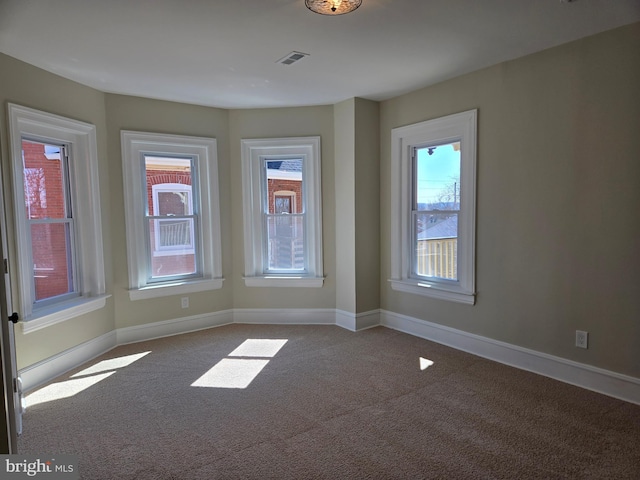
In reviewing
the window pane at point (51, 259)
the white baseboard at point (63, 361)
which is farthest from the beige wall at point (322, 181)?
the window pane at point (51, 259)

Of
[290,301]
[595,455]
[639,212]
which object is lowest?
[595,455]

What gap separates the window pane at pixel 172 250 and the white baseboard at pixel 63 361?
0.81m

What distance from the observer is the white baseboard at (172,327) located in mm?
4199

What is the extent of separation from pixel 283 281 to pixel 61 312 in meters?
2.20

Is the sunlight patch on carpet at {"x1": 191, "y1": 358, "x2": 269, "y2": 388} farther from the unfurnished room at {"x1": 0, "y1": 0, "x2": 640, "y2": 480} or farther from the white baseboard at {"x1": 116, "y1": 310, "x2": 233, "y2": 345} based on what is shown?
the white baseboard at {"x1": 116, "y1": 310, "x2": 233, "y2": 345}

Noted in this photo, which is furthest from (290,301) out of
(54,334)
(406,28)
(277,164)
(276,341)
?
(406,28)

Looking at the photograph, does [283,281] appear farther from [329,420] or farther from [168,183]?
[329,420]

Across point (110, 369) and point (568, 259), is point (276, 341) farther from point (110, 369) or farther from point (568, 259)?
point (568, 259)

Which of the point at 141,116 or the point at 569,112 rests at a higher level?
the point at 141,116

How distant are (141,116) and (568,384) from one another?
454cm

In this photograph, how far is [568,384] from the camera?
3023mm

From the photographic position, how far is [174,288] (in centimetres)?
439

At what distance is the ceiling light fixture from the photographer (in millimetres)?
2258

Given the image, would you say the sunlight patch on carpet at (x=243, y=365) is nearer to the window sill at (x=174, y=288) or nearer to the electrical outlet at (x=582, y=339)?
the window sill at (x=174, y=288)
